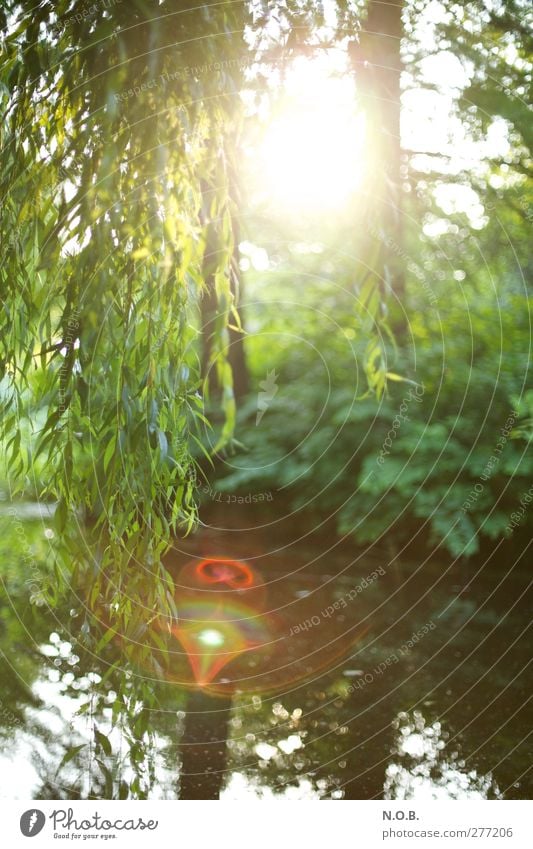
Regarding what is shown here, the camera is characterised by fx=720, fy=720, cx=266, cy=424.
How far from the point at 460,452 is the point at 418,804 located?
78.8 inches

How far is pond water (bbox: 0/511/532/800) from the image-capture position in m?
2.26

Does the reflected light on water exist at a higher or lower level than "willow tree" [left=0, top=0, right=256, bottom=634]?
lower

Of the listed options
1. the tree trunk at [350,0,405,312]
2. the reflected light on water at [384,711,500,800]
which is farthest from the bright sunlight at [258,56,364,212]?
the reflected light on water at [384,711,500,800]

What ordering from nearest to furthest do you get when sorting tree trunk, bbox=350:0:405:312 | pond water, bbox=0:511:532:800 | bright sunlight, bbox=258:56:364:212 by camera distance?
1. tree trunk, bbox=350:0:405:312
2. bright sunlight, bbox=258:56:364:212
3. pond water, bbox=0:511:532:800

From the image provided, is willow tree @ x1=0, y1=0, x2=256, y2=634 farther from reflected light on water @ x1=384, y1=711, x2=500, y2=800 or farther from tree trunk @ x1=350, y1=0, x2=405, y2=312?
reflected light on water @ x1=384, y1=711, x2=500, y2=800

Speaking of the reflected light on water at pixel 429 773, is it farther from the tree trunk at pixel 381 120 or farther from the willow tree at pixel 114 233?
the tree trunk at pixel 381 120

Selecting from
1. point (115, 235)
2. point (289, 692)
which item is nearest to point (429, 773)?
point (289, 692)

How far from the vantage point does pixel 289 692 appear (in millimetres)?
2934

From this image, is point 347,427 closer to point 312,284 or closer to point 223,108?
point 312,284

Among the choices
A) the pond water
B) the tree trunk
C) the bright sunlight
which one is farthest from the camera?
the pond water

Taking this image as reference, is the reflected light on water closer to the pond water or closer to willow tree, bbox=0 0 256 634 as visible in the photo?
the pond water

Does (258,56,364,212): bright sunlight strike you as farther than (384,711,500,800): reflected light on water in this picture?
No

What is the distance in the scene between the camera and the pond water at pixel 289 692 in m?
2.26

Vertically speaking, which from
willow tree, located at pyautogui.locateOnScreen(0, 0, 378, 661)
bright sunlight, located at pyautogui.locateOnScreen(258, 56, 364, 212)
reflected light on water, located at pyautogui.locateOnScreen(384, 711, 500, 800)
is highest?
bright sunlight, located at pyautogui.locateOnScreen(258, 56, 364, 212)
